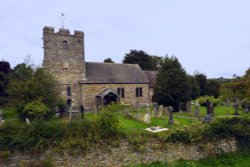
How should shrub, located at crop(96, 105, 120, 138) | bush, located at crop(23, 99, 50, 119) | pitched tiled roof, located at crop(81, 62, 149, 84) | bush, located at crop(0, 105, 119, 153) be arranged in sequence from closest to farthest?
bush, located at crop(0, 105, 119, 153) < shrub, located at crop(96, 105, 120, 138) < bush, located at crop(23, 99, 50, 119) < pitched tiled roof, located at crop(81, 62, 149, 84)

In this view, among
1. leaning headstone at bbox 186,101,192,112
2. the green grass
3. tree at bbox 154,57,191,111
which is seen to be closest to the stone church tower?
tree at bbox 154,57,191,111

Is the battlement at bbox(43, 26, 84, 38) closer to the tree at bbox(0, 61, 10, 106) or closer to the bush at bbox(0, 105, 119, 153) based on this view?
the tree at bbox(0, 61, 10, 106)

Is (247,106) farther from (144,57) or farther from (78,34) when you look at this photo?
(144,57)

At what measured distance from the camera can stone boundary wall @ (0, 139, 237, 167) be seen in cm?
1033

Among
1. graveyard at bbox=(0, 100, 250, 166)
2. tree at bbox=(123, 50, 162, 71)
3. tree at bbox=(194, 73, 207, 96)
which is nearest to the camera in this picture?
graveyard at bbox=(0, 100, 250, 166)

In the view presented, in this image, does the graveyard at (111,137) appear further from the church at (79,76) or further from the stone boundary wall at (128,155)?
the church at (79,76)

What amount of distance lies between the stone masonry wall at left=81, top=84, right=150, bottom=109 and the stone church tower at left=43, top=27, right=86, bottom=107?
84cm

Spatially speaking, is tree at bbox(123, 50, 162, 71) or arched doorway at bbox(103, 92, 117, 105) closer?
arched doorway at bbox(103, 92, 117, 105)

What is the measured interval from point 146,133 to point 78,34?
19049 millimetres

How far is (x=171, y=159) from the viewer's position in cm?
1178

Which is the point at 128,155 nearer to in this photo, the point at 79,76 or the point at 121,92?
the point at 79,76

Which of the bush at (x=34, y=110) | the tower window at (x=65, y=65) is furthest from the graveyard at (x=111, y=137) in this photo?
the tower window at (x=65, y=65)

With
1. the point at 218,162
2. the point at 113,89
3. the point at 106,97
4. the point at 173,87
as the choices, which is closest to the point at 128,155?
the point at 218,162

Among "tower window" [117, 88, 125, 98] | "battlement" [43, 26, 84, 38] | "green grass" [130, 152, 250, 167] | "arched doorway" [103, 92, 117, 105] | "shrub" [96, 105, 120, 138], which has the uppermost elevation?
"battlement" [43, 26, 84, 38]
